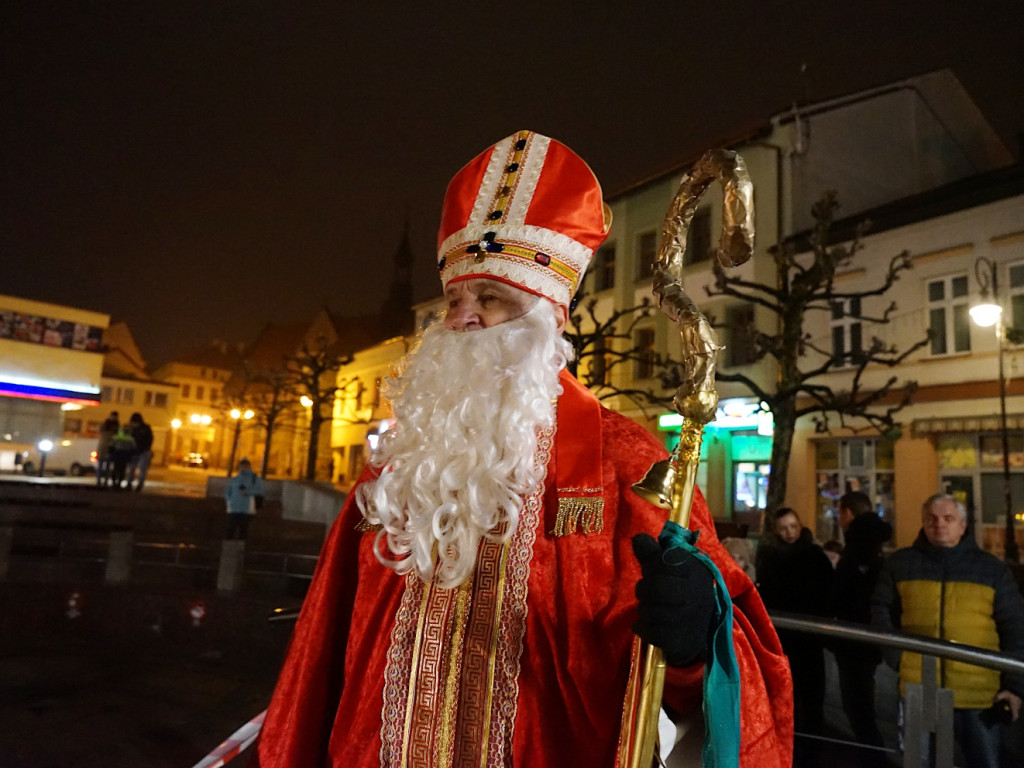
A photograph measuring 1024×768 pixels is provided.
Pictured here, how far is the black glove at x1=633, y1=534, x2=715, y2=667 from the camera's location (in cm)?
144

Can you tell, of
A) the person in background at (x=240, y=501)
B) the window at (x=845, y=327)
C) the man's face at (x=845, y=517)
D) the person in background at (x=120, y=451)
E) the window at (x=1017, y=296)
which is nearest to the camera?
the man's face at (x=845, y=517)


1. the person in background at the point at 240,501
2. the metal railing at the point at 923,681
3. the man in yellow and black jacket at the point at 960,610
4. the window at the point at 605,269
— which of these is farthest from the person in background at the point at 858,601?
the window at the point at 605,269

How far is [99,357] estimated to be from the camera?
2945 centimetres

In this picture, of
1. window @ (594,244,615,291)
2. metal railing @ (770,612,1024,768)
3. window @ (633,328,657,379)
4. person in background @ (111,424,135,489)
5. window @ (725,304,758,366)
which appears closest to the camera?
metal railing @ (770,612,1024,768)

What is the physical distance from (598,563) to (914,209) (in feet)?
57.1

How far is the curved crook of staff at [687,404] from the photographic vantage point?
4.98 feet

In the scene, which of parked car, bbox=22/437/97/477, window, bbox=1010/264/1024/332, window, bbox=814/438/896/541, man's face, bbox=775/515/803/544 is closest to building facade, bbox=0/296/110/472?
parked car, bbox=22/437/97/477

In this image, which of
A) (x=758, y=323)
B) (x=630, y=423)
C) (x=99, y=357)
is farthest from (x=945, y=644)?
(x=99, y=357)

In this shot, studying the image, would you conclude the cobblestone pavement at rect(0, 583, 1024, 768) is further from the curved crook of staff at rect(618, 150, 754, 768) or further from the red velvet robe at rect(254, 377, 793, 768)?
the curved crook of staff at rect(618, 150, 754, 768)

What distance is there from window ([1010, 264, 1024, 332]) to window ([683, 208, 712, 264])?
302 inches

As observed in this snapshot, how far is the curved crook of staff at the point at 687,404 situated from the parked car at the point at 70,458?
1300 inches

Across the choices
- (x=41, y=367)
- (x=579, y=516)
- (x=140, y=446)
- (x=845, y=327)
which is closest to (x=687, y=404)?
(x=579, y=516)

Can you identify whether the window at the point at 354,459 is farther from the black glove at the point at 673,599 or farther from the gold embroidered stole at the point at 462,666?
the black glove at the point at 673,599

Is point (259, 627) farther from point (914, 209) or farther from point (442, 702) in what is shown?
point (914, 209)
